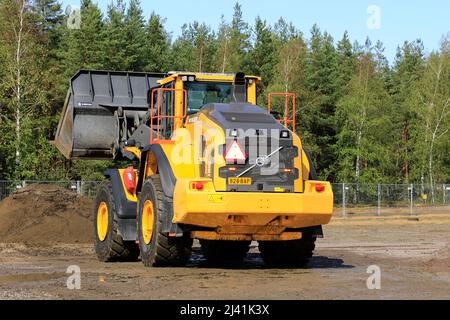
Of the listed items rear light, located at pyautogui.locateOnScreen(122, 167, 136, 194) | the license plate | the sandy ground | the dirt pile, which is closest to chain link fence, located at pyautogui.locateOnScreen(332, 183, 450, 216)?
the dirt pile

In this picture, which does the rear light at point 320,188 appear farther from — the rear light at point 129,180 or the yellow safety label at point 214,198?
the rear light at point 129,180

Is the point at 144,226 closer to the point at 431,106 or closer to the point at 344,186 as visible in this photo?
the point at 344,186

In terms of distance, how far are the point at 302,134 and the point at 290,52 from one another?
6.12 m

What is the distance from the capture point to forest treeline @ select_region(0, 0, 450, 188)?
48.0 meters

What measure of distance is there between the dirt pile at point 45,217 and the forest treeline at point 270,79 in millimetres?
21295

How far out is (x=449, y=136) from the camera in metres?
65.4

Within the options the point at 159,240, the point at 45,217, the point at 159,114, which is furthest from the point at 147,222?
the point at 45,217

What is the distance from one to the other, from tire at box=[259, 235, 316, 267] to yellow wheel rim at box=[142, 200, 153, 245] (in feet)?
7.43

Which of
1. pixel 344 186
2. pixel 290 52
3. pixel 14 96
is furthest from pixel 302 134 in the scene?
pixel 14 96

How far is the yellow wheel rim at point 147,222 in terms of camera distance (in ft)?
46.4

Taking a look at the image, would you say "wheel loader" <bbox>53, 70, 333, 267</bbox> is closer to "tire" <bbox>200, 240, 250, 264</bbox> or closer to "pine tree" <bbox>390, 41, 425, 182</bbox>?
"tire" <bbox>200, 240, 250, 264</bbox>

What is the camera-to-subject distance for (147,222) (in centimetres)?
1428
